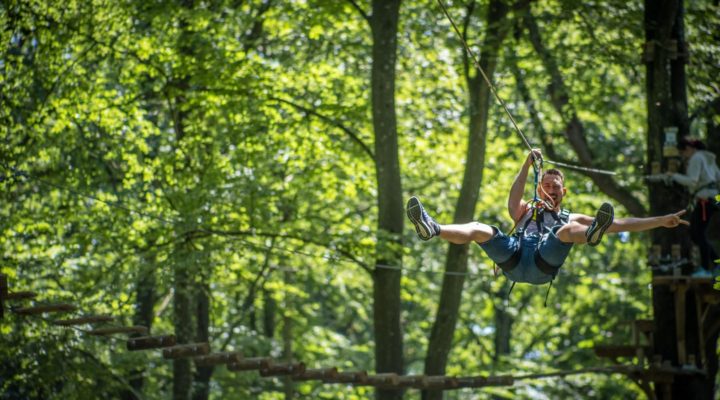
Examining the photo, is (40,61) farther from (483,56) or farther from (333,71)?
(483,56)

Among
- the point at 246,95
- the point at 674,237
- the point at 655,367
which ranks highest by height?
the point at 246,95

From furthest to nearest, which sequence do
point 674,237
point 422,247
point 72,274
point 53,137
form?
point 422,247 → point 72,274 → point 53,137 → point 674,237

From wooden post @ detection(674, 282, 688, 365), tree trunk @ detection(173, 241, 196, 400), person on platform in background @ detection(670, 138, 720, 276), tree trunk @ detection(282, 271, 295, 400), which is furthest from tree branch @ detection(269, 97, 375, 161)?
tree trunk @ detection(282, 271, 295, 400)

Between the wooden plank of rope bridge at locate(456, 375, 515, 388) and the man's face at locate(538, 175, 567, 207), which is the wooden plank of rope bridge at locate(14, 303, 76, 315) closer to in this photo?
the wooden plank of rope bridge at locate(456, 375, 515, 388)

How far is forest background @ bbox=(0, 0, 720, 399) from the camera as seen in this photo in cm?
1316

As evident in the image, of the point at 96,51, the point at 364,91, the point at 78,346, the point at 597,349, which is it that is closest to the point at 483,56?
the point at 364,91

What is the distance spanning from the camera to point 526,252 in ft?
24.9

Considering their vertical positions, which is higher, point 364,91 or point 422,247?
point 364,91

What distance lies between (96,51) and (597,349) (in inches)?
276

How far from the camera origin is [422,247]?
19016 mm

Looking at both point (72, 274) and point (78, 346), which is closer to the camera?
point (78, 346)

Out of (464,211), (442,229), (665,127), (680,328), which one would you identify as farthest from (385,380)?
(442,229)

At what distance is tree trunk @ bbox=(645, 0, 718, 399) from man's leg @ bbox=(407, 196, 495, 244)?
4.70m

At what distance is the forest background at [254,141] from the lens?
13.2 m
